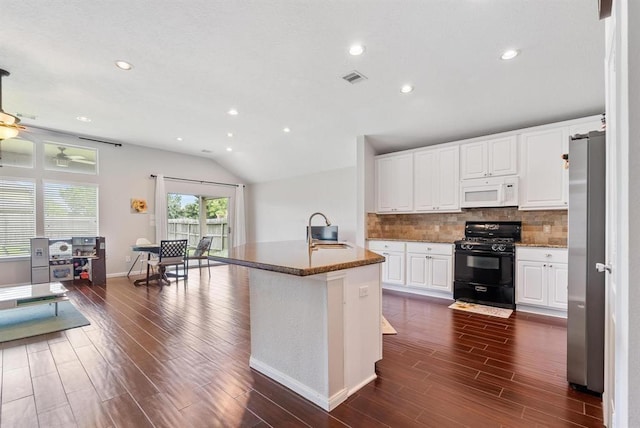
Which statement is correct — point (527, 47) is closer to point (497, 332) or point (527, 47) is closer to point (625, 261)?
point (625, 261)

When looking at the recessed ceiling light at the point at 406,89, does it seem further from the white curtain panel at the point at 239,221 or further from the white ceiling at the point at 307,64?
the white curtain panel at the point at 239,221

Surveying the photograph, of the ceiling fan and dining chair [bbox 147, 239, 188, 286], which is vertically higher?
the ceiling fan

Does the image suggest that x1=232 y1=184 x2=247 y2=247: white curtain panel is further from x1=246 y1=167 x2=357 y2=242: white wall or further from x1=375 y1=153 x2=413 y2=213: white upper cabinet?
x1=375 y1=153 x2=413 y2=213: white upper cabinet

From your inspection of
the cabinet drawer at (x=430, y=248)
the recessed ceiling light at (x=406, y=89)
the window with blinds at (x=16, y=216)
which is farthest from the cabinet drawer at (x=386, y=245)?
the window with blinds at (x=16, y=216)

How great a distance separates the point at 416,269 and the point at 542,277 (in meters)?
1.63

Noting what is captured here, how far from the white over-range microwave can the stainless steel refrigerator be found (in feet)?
7.27

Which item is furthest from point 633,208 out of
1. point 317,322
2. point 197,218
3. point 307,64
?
point 197,218

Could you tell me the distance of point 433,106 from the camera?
3.96 metres

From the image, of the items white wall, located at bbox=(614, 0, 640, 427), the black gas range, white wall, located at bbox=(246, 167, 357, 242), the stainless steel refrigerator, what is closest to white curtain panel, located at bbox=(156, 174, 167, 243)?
white wall, located at bbox=(246, 167, 357, 242)

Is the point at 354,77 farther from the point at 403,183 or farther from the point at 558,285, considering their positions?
the point at 558,285

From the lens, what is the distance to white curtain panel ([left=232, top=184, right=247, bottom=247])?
8.48 meters

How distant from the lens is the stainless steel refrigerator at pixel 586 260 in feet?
6.14

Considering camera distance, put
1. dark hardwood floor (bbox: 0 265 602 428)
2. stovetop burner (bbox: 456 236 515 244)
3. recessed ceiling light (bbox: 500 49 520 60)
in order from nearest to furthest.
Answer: dark hardwood floor (bbox: 0 265 602 428)
recessed ceiling light (bbox: 500 49 520 60)
stovetop burner (bbox: 456 236 515 244)

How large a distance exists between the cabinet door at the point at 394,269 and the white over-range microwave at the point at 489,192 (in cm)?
131
